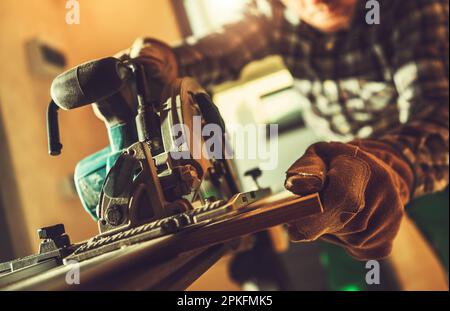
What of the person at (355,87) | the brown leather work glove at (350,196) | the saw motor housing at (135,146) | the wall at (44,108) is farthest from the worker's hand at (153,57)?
the wall at (44,108)

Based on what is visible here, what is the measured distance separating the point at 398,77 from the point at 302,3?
1.30 ft

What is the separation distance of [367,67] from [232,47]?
0.50 meters

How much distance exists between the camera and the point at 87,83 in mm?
686

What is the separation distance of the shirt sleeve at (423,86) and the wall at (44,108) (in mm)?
1280

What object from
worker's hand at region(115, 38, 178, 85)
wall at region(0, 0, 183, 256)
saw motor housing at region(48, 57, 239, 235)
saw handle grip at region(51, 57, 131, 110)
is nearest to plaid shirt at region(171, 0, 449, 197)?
worker's hand at region(115, 38, 178, 85)

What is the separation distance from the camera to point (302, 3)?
1.36m

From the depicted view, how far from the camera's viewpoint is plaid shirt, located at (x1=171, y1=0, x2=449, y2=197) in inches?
37.5

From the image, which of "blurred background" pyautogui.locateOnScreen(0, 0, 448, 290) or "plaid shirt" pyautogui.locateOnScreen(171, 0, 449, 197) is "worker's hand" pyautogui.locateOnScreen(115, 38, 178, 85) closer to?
"plaid shirt" pyautogui.locateOnScreen(171, 0, 449, 197)

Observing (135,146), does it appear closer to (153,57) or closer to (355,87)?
(153,57)

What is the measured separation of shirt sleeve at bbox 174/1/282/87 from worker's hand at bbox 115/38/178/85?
21cm

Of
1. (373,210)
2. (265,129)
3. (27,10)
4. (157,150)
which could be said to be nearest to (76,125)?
(27,10)

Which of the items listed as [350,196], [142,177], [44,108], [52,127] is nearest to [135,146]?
[142,177]
